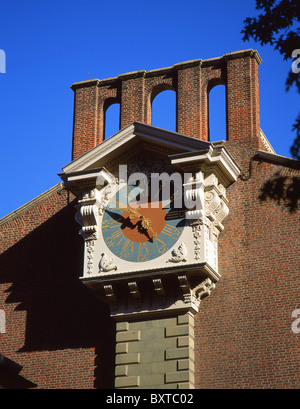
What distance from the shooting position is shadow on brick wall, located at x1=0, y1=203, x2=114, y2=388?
85.2ft

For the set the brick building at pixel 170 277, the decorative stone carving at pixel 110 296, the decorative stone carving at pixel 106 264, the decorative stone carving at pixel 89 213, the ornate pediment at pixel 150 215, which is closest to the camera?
the brick building at pixel 170 277

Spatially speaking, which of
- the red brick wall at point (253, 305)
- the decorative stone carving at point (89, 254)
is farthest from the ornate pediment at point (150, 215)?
the red brick wall at point (253, 305)

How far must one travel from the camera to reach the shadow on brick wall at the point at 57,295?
2597 centimetres

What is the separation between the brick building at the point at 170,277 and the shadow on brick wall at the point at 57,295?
0.11 feet

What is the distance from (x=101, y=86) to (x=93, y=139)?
75.6 inches

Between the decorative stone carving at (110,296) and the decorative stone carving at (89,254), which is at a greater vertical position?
the decorative stone carving at (89,254)

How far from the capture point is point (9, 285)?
2775cm

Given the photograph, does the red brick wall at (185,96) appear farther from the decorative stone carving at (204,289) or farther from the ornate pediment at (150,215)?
the decorative stone carving at (204,289)

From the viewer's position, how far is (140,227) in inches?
1021

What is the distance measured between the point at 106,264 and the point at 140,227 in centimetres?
139

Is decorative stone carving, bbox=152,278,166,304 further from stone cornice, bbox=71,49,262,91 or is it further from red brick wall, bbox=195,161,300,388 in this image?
stone cornice, bbox=71,49,262,91

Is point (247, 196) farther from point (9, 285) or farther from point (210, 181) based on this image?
point (9, 285)

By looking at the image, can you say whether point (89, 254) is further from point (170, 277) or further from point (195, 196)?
point (195, 196)
